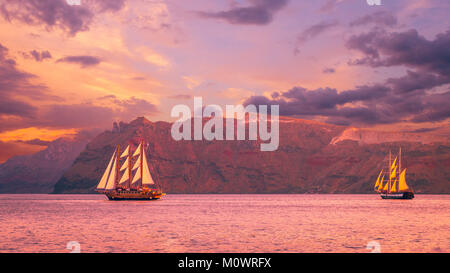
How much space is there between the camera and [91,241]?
173 ft

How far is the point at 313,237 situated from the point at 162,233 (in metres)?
Result: 20.3

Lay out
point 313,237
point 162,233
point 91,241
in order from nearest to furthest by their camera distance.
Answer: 1. point 91,241
2. point 313,237
3. point 162,233

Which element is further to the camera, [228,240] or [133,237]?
[133,237]

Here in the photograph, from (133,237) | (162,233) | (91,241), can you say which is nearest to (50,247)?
(91,241)
